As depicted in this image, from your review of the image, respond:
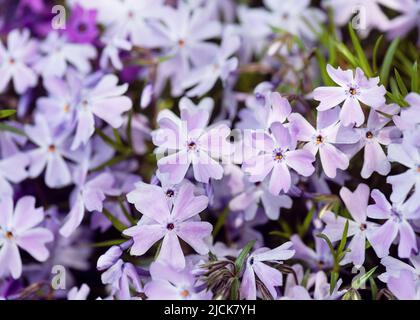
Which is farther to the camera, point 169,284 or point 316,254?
point 316,254

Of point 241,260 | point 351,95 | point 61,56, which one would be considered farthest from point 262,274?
point 61,56

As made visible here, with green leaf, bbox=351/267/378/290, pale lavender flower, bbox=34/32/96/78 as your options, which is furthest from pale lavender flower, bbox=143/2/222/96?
green leaf, bbox=351/267/378/290

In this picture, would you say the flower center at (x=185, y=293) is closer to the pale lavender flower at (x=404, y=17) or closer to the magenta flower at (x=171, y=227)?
the magenta flower at (x=171, y=227)

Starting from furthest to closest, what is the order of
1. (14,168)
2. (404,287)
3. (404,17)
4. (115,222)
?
(404,17) → (14,168) → (115,222) → (404,287)

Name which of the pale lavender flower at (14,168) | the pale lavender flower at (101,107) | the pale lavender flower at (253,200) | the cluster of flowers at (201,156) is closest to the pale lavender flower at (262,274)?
the cluster of flowers at (201,156)

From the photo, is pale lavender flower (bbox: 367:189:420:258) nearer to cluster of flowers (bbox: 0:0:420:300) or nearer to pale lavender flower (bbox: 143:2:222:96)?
cluster of flowers (bbox: 0:0:420:300)

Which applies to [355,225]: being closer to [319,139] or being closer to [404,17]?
[319,139]
